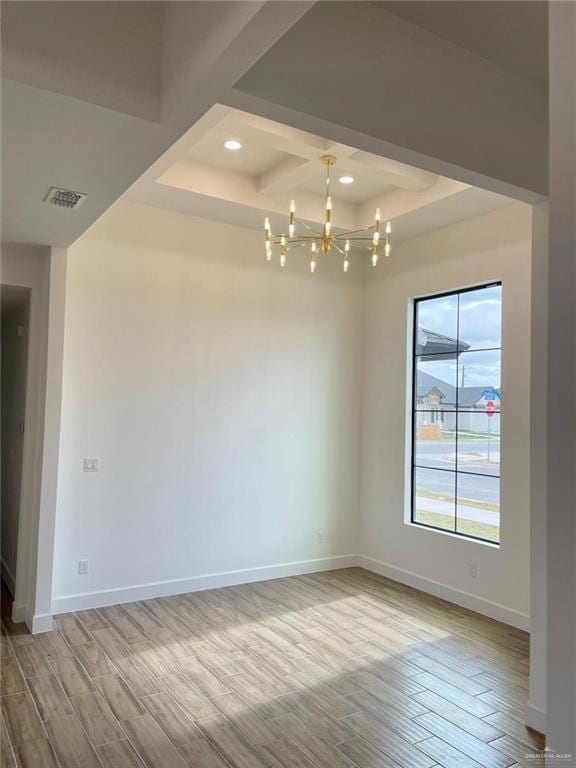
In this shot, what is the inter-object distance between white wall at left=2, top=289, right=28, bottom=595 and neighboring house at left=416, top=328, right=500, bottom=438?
11.5 feet

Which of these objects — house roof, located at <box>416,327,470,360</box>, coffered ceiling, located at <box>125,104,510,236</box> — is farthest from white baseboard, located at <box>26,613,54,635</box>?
house roof, located at <box>416,327,470,360</box>

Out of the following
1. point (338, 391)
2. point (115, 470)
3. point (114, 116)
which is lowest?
point (115, 470)

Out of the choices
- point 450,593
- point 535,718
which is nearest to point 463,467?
point 450,593

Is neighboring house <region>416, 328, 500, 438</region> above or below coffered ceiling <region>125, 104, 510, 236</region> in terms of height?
below

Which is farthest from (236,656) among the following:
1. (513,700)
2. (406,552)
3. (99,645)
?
(406,552)

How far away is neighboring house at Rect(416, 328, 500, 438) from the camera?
4703mm

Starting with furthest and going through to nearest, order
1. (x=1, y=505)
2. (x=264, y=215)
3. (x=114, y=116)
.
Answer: (x=1, y=505) → (x=264, y=215) → (x=114, y=116)

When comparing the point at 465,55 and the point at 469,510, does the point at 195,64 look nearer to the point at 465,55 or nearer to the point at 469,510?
the point at 465,55

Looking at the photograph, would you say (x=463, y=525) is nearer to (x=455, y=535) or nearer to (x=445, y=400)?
(x=455, y=535)

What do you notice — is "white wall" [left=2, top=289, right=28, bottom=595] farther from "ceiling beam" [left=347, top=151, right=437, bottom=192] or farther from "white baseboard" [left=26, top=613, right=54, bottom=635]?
"ceiling beam" [left=347, top=151, right=437, bottom=192]

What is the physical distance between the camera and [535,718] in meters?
2.84

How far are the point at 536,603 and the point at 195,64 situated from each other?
2909 mm

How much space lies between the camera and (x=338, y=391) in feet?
18.8

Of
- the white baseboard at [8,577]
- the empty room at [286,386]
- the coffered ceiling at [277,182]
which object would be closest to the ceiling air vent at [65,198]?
the empty room at [286,386]
